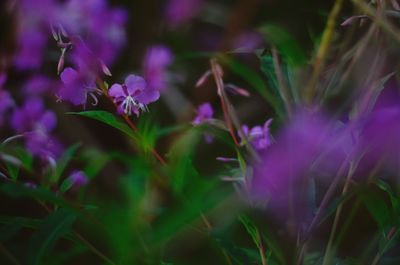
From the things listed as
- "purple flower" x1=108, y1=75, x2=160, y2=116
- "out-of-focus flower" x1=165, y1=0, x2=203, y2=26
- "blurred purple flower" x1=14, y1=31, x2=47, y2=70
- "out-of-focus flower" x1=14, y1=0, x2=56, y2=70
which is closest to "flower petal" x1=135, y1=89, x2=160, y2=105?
"purple flower" x1=108, y1=75, x2=160, y2=116

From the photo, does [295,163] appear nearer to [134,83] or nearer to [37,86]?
[134,83]

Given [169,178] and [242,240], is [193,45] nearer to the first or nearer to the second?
[242,240]

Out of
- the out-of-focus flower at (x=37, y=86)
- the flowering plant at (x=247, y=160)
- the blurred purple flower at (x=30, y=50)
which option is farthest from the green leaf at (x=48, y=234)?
the out-of-focus flower at (x=37, y=86)

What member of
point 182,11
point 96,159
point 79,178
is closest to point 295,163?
point 96,159

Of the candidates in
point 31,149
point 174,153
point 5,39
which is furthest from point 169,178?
point 5,39

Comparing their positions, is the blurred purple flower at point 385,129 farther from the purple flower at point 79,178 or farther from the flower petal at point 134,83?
the purple flower at point 79,178

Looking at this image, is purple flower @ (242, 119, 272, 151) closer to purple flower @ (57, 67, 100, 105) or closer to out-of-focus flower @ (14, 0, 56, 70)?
purple flower @ (57, 67, 100, 105)
